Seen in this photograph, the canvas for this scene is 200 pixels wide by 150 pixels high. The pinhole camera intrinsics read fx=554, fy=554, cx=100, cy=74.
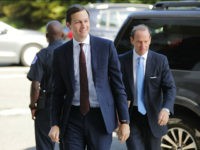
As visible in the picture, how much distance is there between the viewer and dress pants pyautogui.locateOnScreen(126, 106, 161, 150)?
16.1 ft

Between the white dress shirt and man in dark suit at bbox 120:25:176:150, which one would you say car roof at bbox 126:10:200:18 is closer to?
man in dark suit at bbox 120:25:176:150

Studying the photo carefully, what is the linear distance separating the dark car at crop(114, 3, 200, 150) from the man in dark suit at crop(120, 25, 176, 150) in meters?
0.97

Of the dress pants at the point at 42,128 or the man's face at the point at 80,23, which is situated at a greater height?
the man's face at the point at 80,23

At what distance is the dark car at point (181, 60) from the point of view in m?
5.84

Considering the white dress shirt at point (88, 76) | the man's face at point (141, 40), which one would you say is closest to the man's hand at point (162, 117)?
the man's face at point (141, 40)

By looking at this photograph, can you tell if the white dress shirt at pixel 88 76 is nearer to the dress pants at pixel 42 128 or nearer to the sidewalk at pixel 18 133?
the dress pants at pixel 42 128

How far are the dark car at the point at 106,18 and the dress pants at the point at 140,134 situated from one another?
9.57 meters

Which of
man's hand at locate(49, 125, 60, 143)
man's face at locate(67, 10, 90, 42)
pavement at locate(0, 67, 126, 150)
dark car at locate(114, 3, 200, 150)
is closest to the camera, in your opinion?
man's face at locate(67, 10, 90, 42)

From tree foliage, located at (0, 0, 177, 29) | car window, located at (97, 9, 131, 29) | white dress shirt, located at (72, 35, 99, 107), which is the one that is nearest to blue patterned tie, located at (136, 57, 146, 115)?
white dress shirt, located at (72, 35, 99, 107)

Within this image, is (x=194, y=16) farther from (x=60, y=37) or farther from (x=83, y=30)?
(x=83, y=30)

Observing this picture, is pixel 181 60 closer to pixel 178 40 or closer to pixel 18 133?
pixel 178 40

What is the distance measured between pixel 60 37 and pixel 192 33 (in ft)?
4.60

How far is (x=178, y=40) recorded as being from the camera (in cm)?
598

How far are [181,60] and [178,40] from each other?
0.73 feet
